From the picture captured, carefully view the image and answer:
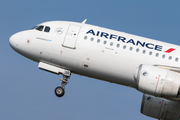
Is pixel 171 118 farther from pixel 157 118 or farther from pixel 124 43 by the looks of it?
pixel 124 43

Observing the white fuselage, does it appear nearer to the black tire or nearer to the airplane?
the airplane

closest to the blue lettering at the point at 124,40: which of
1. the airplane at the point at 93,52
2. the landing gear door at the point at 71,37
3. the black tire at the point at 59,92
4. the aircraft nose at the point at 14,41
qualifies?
the airplane at the point at 93,52

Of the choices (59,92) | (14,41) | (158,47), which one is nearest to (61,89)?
(59,92)

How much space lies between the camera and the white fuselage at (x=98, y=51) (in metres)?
31.2

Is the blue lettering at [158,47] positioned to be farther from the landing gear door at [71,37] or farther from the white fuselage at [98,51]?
the landing gear door at [71,37]

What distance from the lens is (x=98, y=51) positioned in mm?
31312

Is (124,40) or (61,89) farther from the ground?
(124,40)

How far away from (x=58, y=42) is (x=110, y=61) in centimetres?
473

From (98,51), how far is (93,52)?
0.43 meters

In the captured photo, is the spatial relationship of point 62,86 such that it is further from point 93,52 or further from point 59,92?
point 93,52

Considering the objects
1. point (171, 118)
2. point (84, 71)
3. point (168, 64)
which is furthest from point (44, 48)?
point (171, 118)

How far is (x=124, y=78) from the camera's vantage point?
3138cm

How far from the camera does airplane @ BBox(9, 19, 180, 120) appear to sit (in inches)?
1226

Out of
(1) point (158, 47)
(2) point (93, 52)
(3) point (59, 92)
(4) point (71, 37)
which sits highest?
(1) point (158, 47)
